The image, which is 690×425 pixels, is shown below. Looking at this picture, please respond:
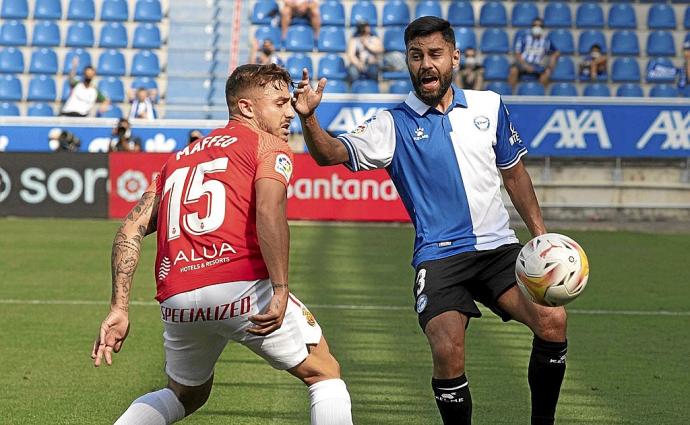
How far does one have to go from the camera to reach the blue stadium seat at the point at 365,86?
71.6 ft

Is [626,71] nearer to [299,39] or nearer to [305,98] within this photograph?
[299,39]

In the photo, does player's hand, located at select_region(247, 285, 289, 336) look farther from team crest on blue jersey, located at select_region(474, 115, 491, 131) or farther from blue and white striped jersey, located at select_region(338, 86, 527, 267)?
team crest on blue jersey, located at select_region(474, 115, 491, 131)

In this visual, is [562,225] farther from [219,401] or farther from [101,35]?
[219,401]

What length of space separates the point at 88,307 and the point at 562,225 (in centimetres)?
1010

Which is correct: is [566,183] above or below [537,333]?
below

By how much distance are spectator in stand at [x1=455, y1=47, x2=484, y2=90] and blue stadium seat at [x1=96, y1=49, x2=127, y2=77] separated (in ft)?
22.6

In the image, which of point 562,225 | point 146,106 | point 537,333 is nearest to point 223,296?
point 537,333

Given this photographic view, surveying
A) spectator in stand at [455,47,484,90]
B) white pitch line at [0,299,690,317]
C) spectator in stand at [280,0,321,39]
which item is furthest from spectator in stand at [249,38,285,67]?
white pitch line at [0,299,690,317]

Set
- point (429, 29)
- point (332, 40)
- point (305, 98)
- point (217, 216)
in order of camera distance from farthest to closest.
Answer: point (332, 40), point (429, 29), point (305, 98), point (217, 216)

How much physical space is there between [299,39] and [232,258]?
19019 millimetres

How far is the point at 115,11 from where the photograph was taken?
24.6 metres

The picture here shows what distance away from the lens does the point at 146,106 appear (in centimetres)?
2159

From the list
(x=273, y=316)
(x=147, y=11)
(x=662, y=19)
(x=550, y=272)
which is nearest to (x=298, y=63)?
(x=147, y=11)

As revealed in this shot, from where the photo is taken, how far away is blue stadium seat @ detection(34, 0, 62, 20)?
24.7 m
